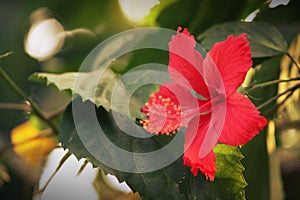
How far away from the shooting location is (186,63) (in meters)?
0.51

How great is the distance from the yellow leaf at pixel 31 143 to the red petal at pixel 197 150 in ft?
0.96

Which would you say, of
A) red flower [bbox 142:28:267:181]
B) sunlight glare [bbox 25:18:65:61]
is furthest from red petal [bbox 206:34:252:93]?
sunlight glare [bbox 25:18:65:61]

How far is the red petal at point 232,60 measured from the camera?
1.56ft

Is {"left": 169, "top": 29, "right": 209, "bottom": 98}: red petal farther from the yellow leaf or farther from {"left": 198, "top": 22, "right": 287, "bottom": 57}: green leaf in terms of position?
the yellow leaf

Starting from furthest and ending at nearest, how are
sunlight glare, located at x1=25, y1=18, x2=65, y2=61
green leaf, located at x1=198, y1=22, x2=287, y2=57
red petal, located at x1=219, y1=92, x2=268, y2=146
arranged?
1. sunlight glare, located at x1=25, y1=18, x2=65, y2=61
2. green leaf, located at x1=198, y1=22, x2=287, y2=57
3. red petal, located at x1=219, y1=92, x2=268, y2=146

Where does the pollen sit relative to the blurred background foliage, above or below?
below

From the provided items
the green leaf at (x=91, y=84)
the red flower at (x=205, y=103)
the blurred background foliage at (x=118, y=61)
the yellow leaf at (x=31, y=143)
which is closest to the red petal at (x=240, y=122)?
the red flower at (x=205, y=103)

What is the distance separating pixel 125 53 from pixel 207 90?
0.83ft

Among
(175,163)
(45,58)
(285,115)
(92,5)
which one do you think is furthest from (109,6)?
(175,163)

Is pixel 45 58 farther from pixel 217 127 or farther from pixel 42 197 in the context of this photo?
pixel 217 127

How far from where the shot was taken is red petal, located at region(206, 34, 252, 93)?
48cm

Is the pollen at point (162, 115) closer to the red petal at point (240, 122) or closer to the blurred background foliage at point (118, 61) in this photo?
the red petal at point (240, 122)

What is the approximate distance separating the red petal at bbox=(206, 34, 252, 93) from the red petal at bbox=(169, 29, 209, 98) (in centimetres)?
2

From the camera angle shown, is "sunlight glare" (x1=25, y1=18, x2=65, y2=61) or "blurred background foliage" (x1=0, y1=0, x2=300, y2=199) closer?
"blurred background foliage" (x1=0, y1=0, x2=300, y2=199)
